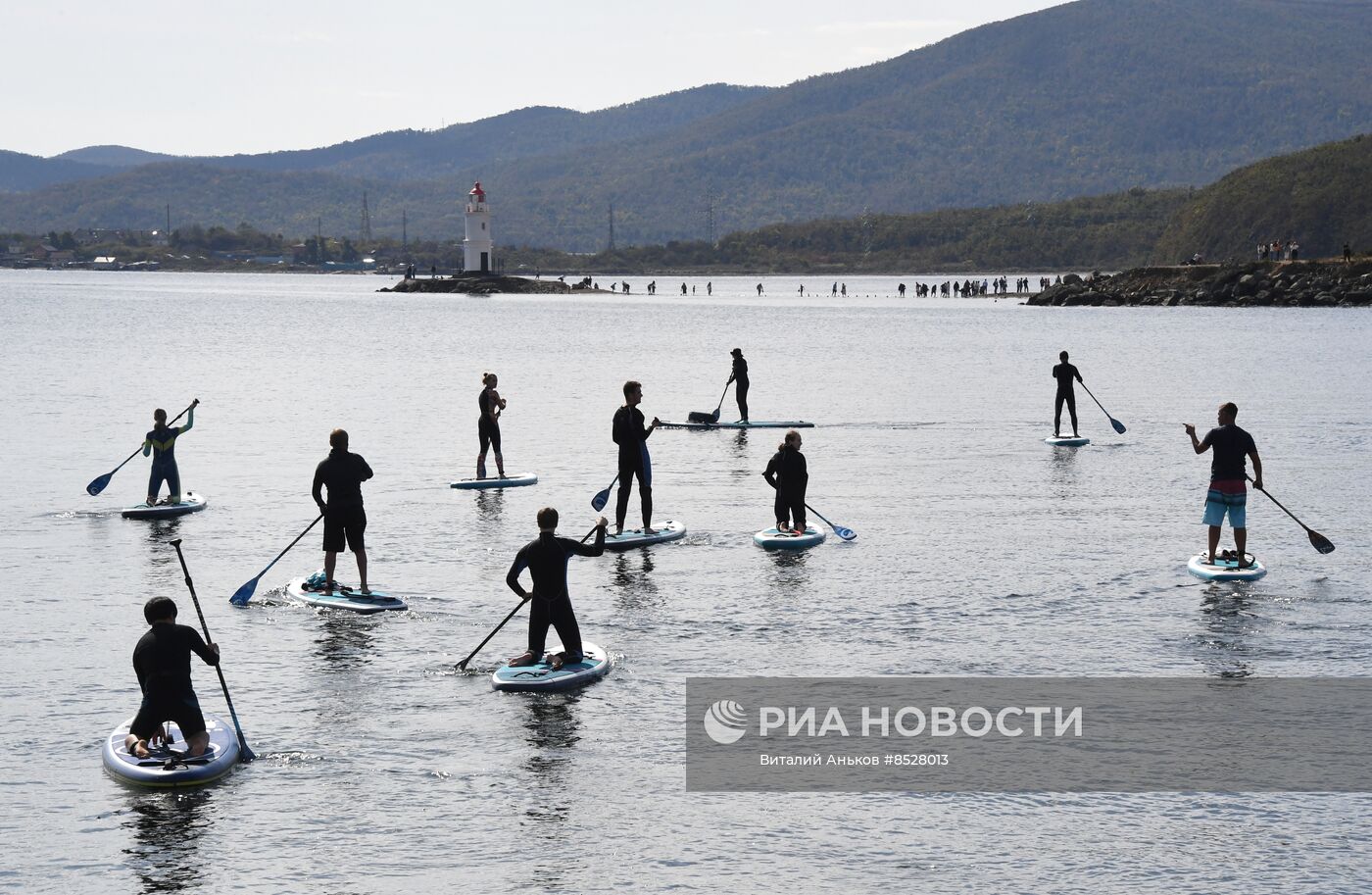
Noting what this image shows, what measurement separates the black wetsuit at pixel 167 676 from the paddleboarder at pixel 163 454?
42.0 feet

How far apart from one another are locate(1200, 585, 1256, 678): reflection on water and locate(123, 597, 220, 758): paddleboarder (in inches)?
407

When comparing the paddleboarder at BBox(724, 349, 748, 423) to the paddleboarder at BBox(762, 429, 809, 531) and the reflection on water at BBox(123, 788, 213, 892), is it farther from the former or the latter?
the reflection on water at BBox(123, 788, 213, 892)

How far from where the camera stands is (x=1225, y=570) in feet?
71.1

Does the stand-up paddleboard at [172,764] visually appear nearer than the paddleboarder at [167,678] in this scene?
No

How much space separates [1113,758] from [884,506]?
14.8m

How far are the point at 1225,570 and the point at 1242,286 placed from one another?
417ft

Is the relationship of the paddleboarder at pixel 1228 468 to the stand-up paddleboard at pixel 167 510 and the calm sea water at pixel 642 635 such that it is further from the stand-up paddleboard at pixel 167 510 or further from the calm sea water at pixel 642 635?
the stand-up paddleboard at pixel 167 510

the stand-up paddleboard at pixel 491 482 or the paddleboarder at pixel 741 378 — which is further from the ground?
the paddleboarder at pixel 741 378

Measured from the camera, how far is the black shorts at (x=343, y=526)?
1969 centimetres


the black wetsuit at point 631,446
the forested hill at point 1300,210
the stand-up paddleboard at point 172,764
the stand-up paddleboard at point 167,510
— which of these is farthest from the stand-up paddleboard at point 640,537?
the forested hill at point 1300,210

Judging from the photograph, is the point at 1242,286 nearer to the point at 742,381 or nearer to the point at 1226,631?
the point at 742,381

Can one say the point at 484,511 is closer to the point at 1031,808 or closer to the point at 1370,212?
the point at 1031,808

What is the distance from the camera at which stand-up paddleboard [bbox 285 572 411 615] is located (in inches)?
793

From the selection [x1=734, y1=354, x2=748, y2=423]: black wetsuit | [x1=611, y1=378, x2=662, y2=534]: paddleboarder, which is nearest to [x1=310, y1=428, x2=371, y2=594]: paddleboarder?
[x1=611, y1=378, x2=662, y2=534]: paddleboarder
